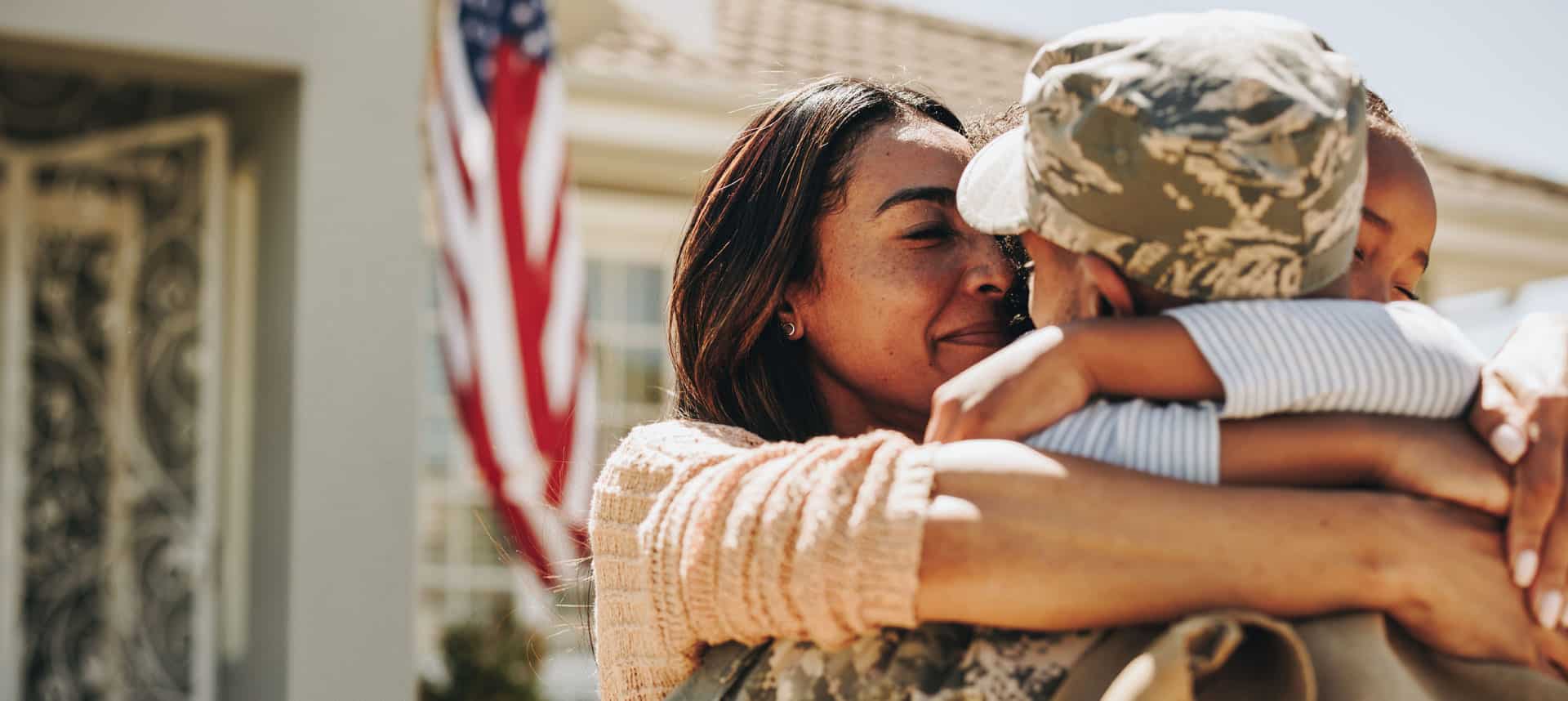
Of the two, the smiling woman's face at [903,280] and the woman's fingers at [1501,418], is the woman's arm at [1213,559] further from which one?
the smiling woman's face at [903,280]

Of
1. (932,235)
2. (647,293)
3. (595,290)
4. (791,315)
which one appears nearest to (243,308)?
(595,290)

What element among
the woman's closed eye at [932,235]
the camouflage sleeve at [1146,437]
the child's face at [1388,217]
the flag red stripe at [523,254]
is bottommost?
the flag red stripe at [523,254]

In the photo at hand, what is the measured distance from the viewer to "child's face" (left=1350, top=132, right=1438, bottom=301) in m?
1.80

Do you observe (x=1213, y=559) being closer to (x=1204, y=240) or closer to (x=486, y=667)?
(x=1204, y=240)

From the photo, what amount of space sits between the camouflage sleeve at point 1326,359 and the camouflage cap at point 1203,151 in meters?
0.04

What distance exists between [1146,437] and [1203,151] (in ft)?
0.90

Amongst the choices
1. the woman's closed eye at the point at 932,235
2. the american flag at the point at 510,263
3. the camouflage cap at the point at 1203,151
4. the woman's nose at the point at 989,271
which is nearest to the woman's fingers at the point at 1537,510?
the camouflage cap at the point at 1203,151

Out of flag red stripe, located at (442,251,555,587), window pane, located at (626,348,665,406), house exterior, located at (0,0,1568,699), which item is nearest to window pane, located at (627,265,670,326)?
window pane, located at (626,348,665,406)

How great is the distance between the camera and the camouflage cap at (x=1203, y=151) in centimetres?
135

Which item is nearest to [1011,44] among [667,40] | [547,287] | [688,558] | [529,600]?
[667,40]

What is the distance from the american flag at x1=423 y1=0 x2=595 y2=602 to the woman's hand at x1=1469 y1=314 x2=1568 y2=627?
356 centimetres

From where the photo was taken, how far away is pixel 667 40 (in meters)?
6.82

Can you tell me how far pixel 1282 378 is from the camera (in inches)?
55.3

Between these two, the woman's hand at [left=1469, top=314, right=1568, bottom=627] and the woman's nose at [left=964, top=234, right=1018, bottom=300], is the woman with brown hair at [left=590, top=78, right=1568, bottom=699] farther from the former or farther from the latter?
the woman's nose at [left=964, top=234, right=1018, bottom=300]
